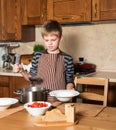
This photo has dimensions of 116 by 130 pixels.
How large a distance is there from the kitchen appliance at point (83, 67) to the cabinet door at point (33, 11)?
60 cm

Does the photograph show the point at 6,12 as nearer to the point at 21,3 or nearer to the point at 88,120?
the point at 21,3

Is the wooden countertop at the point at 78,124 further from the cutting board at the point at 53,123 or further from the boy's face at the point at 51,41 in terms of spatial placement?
the boy's face at the point at 51,41

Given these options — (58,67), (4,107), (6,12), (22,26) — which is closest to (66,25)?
(22,26)

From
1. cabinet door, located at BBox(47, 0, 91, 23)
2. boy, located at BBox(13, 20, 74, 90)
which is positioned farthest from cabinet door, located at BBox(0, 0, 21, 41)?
boy, located at BBox(13, 20, 74, 90)

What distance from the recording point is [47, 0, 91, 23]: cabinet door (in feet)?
8.43

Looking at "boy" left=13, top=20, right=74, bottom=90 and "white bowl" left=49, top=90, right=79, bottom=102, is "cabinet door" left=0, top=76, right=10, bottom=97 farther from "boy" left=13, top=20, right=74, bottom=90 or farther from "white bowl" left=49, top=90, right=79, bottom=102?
"white bowl" left=49, top=90, right=79, bottom=102

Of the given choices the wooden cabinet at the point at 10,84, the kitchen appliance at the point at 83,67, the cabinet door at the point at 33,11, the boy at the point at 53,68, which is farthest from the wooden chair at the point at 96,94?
the cabinet door at the point at 33,11

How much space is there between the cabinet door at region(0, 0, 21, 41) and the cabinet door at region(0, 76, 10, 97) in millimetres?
494

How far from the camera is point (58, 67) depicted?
181cm

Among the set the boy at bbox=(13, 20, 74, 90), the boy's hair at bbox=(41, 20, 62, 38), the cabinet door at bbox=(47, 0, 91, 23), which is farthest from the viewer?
the cabinet door at bbox=(47, 0, 91, 23)

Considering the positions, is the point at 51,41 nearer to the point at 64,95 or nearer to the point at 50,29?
the point at 50,29

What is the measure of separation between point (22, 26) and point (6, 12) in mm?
263

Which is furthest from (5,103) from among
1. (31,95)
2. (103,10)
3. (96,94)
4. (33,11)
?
(33,11)

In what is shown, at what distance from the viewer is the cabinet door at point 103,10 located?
246 cm
